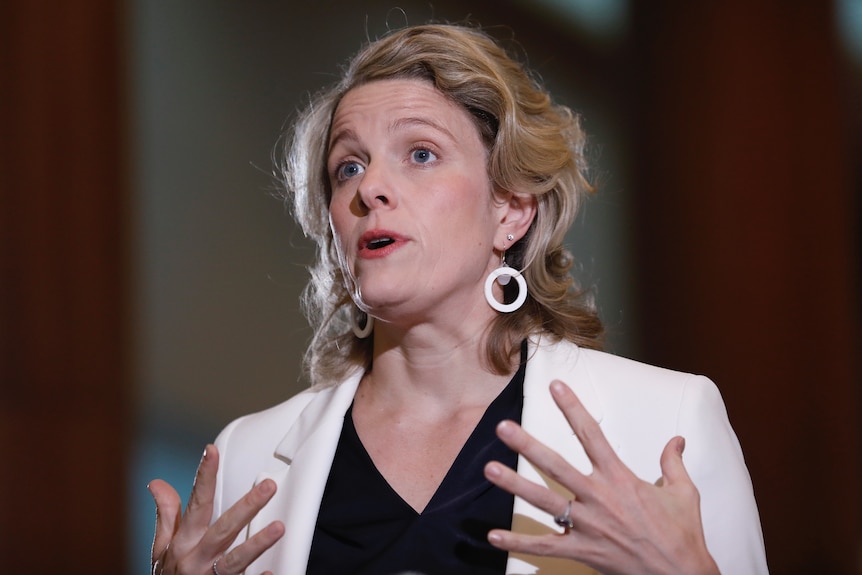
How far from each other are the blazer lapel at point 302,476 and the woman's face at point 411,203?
238mm

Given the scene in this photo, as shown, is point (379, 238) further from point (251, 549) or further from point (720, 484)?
point (720, 484)

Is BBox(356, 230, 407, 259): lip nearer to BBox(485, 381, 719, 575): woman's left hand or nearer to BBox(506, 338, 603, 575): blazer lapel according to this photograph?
BBox(506, 338, 603, 575): blazer lapel

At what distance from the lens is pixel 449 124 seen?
5.56 ft

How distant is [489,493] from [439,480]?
95 mm

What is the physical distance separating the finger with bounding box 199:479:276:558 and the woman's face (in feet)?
1.32

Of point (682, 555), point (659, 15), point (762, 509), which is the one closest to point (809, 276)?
point (762, 509)

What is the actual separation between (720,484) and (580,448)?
22 centimetres

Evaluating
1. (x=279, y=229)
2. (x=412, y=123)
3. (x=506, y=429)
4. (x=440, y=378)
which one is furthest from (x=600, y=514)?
(x=279, y=229)

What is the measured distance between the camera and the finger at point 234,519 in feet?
4.31

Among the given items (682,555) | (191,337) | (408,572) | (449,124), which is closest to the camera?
(682,555)

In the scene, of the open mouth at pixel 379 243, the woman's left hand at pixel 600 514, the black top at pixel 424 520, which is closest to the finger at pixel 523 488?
the woman's left hand at pixel 600 514

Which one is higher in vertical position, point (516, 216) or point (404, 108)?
point (404, 108)

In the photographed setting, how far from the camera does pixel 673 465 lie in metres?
1.25

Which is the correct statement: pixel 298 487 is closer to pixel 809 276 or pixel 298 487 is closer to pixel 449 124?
pixel 449 124
